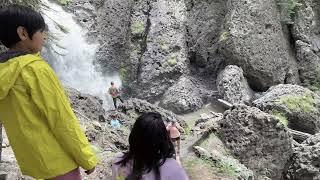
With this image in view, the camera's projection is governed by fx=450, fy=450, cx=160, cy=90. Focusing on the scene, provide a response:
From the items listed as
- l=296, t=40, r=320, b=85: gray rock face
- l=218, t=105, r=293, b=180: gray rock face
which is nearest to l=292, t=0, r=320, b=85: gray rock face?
l=296, t=40, r=320, b=85: gray rock face

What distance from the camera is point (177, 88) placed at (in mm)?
18719

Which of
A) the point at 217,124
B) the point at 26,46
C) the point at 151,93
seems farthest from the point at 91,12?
the point at 26,46

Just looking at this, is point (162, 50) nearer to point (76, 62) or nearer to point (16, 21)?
point (76, 62)

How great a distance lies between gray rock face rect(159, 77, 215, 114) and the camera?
17875mm

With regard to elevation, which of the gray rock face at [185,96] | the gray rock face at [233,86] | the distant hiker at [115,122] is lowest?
the gray rock face at [185,96]

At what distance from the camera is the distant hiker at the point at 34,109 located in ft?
9.92

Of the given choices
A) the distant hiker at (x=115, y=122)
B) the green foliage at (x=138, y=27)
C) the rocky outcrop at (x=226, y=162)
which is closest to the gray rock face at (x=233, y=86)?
the green foliage at (x=138, y=27)

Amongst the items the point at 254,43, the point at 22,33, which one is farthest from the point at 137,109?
the point at 22,33

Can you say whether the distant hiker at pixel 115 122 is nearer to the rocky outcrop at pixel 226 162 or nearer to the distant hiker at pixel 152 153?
the rocky outcrop at pixel 226 162

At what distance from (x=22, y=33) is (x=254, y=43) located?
55.6ft

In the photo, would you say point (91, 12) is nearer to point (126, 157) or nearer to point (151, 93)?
point (151, 93)

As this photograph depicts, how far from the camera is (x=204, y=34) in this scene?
20547 mm

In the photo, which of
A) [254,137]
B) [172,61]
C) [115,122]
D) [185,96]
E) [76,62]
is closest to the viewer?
[254,137]

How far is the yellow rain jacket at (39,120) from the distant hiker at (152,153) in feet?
1.26
